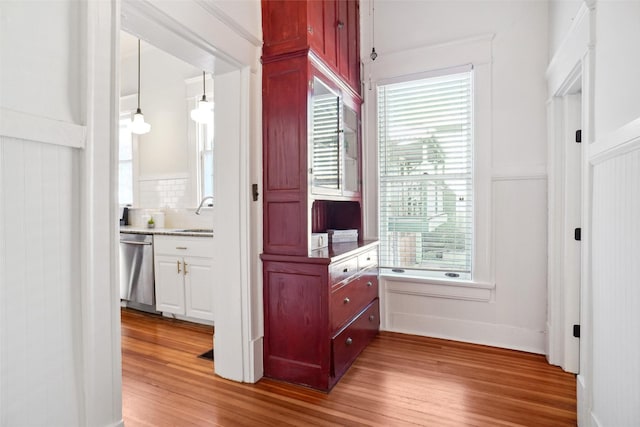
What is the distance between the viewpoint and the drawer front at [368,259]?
2.78 meters

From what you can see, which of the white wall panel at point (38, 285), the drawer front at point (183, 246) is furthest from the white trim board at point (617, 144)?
the drawer front at point (183, 246)

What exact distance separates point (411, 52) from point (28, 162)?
9.76 feet

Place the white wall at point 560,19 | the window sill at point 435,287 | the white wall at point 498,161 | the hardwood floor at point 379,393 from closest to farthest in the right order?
the hardwood floor at point 379,393 < the white wall at point 560,19 < the white wall at point 498,161 < the window sill at point 435,287

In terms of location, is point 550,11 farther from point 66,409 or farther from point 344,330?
point 66,409

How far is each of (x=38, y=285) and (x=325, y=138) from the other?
6.17ft

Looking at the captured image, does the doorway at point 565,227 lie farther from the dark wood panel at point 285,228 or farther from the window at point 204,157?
the window at point 204,157

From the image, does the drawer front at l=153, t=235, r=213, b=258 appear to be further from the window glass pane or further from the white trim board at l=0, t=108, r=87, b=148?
the white trim board at l=0, t=108, r=87, b=148

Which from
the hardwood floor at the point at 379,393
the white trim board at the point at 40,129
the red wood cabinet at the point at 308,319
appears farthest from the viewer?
the red wood cabinet at the point at 308,319

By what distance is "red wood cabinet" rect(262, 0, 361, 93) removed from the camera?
226cm

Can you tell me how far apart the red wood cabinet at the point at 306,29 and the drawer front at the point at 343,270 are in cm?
145

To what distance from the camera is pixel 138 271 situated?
3.74 m

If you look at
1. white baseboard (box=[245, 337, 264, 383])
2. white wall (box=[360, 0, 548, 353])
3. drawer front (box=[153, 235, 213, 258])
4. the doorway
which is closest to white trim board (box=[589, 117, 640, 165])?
the doorway

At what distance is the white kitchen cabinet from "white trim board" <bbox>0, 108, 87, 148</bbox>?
85.0 inches

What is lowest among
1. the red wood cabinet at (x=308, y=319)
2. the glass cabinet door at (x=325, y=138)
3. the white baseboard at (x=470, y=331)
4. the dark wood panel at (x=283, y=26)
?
the white baseboard at (x=470, y=331)
